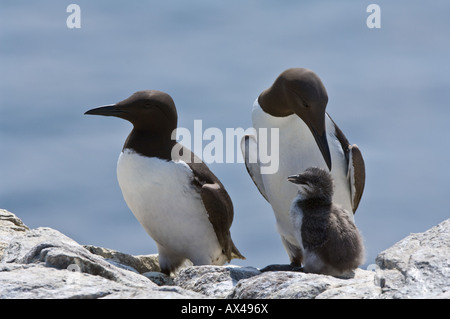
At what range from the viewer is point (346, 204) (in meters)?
10.6

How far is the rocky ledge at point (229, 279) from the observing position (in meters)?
6.33

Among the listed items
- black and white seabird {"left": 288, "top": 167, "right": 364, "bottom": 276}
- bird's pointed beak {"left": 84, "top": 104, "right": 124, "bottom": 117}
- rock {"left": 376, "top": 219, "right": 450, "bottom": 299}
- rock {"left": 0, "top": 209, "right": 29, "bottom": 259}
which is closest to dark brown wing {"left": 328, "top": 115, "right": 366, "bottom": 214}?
black and white seabird {"left": 288, "top": 167, "right": 364, "bottom": 276}

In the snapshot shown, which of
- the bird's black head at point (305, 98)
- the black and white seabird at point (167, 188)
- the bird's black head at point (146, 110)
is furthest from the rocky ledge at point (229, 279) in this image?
the bird's black head at point (146, 110)

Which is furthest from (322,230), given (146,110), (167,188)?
(146,110)

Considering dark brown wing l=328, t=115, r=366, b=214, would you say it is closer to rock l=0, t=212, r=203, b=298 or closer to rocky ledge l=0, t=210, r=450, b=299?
rocky ledge l=0, t=210, r=450, b=299

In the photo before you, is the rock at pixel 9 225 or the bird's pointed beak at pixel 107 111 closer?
the bird's pointed beak at pixel 107 111

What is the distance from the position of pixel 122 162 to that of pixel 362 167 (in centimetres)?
320

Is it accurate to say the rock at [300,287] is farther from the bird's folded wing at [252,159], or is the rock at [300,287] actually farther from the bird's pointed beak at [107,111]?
the bird's pointed beak at [107,111]

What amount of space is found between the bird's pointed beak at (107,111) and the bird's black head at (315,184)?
2.81 m

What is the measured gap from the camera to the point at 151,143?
420 inches

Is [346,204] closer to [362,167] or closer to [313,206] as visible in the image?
[362,167]

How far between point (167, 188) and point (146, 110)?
1089 millimetres

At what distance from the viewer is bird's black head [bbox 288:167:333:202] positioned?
29.2ft

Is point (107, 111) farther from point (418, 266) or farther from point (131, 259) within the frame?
point (418, 266)
